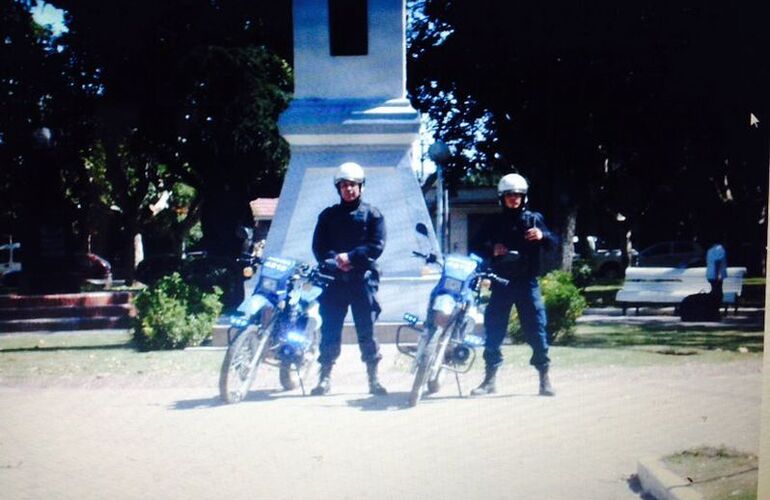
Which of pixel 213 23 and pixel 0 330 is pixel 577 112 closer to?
pixel 213 23

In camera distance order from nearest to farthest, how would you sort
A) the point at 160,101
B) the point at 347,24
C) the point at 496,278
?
the point at 160,101
the point at 496,278
the point at 347,24

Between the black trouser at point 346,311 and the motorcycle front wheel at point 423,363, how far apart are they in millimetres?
303

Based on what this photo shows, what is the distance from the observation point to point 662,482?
336cm

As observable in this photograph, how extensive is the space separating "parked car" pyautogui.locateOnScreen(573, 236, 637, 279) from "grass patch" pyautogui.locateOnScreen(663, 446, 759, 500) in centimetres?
114

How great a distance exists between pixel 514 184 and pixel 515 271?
2.20 feet

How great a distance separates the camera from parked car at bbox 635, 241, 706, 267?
4367 mm

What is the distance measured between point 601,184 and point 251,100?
219 cm

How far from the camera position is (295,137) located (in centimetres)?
725

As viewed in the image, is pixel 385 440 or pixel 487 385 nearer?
pixel 385 440

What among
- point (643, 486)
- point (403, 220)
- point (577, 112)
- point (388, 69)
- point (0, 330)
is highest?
point (388, 69)

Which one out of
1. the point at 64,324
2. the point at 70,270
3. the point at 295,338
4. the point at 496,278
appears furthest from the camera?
the point at 70,270

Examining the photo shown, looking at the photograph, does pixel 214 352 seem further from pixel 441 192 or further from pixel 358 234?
pixel 441 192

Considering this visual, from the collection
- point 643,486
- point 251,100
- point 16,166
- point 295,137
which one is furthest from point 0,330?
point 643,486

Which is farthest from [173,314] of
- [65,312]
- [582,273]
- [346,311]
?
[582,273]
